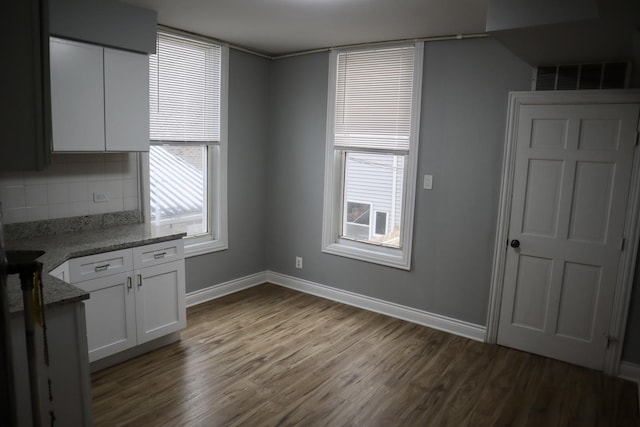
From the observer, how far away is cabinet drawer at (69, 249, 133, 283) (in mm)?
2807

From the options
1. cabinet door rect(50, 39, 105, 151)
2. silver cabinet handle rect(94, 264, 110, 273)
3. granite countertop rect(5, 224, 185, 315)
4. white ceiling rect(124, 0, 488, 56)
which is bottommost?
silver cabinet handle rect(94, 264, 110, 273)

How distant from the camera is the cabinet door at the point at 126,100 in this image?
3.10 m

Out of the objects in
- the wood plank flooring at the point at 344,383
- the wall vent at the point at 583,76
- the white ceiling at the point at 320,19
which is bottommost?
the wood plank flooring at the point at 344,383

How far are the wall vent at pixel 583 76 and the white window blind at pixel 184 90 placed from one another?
2.77m

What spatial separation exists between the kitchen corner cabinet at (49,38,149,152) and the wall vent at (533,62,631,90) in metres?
2.92

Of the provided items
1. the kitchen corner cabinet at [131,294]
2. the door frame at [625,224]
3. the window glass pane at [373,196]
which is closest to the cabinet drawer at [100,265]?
the kitchen corner cabinet at [131,294]

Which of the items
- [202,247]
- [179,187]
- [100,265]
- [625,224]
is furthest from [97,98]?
A: [625,224]

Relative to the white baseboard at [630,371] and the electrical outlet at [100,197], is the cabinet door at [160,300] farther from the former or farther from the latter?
the white baseboard at [630,371]

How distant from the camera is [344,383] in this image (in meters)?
3.06

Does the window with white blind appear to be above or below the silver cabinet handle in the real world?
above

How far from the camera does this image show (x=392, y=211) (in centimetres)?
430

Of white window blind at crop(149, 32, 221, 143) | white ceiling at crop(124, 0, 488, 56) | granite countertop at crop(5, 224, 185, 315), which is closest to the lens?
granite countertop at crop(5, 224, 185, 315)

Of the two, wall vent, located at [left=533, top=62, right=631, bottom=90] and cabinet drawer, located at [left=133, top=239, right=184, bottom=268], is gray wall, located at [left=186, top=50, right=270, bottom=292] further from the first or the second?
wall vent, located at [left=533, top=62, right=631, bottom=90]

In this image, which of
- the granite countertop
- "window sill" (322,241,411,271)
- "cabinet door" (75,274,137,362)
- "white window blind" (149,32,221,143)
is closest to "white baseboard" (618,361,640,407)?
"window sill" (322,241,411,271)
